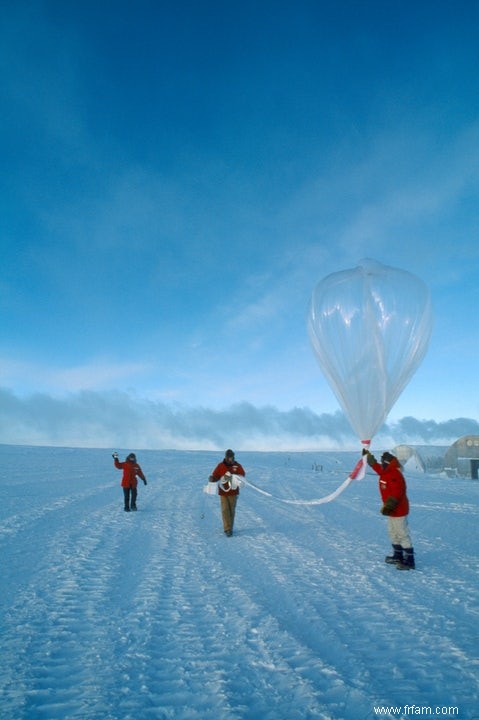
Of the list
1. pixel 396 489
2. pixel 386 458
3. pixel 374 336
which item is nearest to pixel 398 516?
pixel 396 489

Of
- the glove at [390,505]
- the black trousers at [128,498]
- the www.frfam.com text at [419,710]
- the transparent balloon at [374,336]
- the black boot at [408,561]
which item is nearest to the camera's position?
the www.frfam.com text at [419,710]

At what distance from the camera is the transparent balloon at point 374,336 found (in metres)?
7.23

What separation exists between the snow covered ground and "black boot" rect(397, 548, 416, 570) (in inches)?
4.4

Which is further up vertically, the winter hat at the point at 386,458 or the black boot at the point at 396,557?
the winter hat at the point at 386,458

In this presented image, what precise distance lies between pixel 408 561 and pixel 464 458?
31864 millimetres

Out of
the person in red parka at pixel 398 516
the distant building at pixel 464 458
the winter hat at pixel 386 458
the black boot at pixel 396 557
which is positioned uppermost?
the winter hat at pixel 386 458

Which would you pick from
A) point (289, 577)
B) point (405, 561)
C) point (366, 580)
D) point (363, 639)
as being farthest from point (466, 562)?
point (363, 639)

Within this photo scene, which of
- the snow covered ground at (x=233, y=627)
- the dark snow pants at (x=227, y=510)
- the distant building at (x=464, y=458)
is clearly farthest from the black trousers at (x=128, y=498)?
the distant building at (x=464, y=458)

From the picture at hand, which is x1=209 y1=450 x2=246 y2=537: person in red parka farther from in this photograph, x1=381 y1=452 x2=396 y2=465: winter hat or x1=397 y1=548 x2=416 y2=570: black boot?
x1=397 y1=548 x2=416 y2=570: black boot

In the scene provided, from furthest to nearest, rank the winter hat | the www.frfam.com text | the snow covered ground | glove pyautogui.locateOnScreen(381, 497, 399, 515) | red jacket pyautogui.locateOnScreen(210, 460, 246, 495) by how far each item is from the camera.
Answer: red jacket pyautogui.locateOnScreen(210, 460, 246, 495), the winter hat, glove pyautogui.locateOnScreen(381, 497, 399, 515), the snow covered ground, the www.frfam.com text

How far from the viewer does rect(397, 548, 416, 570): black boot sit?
5852 millimetres

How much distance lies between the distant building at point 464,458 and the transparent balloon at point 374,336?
97.6ft

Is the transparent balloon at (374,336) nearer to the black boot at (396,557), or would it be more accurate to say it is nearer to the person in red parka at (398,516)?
the person in red parka at (398,516)

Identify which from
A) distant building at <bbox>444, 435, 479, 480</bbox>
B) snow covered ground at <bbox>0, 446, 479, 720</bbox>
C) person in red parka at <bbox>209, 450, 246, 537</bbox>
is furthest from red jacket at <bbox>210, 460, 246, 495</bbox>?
distant building at <bbox>444, 435, 479, 480</bbox>
